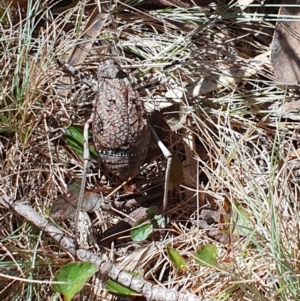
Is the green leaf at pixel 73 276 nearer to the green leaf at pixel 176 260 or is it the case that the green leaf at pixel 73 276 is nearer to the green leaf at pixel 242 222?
the green leaf at pixel 176 260

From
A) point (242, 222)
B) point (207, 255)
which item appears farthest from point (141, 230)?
point (242, 222)

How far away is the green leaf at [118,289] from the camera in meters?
2.54

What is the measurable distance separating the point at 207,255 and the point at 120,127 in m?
0.59

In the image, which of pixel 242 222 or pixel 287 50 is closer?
pixel 242 222

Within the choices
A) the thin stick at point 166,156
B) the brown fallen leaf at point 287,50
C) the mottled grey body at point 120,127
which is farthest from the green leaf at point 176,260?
the brown fallen leaf at point 287,50

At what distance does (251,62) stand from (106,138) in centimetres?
76

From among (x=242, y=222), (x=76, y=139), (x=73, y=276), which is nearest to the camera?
(x=73, y=276)

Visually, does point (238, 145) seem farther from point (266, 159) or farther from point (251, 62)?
point (251, 62)

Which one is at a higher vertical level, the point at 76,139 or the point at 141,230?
the point at 76,139

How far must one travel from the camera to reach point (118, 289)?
255cm

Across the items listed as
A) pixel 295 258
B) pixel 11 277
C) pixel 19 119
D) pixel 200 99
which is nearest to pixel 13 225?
pixel 11 277

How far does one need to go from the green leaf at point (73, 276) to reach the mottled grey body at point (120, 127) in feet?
1.27

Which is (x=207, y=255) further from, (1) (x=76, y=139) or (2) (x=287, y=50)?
(2) (x=287, y=50)

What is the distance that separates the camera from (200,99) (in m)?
2.88
